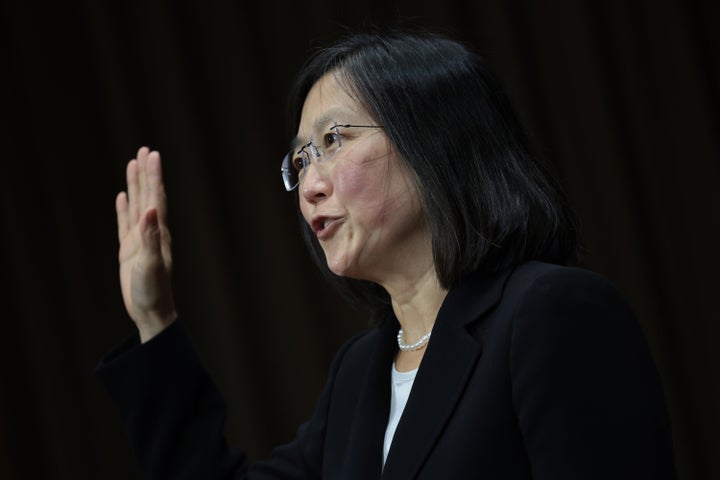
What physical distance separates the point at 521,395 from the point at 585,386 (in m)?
0.09

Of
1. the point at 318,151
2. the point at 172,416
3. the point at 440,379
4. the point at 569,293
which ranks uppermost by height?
the point at 318,151

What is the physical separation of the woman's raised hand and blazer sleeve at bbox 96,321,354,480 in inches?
1.7

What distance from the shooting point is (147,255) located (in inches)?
70.3

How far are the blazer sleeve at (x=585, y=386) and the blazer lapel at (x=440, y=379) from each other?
4.1 inches

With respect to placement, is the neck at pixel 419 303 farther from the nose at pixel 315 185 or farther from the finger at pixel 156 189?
the finger at pixel 156 189

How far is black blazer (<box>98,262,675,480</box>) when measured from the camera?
1161 millimetres

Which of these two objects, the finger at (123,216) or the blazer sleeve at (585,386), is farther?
the finger at (123,216)

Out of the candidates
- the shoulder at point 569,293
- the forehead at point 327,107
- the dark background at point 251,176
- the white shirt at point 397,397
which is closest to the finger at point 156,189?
the forehead at point 327,107

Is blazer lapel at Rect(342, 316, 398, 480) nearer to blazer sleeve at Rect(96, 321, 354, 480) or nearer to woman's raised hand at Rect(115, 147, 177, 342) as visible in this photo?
blazer sleeve at Rect(96, 321, 354, 480)

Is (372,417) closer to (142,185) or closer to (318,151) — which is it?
(318,151)

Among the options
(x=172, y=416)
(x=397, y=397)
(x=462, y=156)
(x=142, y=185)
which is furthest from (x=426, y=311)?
(x=142, y=185)

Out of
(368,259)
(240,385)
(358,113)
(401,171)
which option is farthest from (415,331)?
(240,385)

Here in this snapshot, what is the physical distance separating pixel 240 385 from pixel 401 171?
66.6 inches

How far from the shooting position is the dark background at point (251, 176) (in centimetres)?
295
